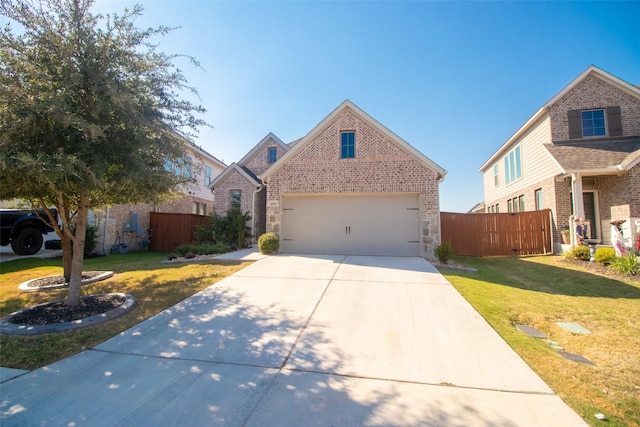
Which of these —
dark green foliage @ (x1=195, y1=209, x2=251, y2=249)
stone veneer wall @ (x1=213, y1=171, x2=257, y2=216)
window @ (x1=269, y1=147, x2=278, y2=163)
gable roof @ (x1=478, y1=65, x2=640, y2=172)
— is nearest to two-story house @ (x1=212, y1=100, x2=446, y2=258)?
dark green foliage @ (x1=195, y1=209, x2=251, y2=249)

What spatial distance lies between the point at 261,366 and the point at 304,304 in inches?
83.9

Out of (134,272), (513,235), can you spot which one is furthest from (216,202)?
(513,235)

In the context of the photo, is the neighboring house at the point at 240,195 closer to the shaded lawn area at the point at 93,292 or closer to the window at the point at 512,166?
the shaded lawn area at the point at 93,292

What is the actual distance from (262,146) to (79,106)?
15.0 m

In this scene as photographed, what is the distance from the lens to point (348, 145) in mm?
11867

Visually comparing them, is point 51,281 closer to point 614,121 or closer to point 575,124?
point 575,124

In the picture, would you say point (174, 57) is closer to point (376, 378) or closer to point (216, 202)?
point (376, 378)

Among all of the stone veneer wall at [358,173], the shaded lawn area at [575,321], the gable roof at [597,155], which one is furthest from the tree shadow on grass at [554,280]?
the gable roof at [597,155]

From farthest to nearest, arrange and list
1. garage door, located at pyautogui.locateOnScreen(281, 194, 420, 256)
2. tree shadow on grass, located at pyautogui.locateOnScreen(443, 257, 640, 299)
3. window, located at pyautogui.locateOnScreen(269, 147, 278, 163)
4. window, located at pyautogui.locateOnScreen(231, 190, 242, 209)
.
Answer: window, located at pyautogui.locateOnScreen(269, 147, 278, 163)
window, located at pyautogui.locateOnScreen(231, 190, 242, 209)
garage door, located at pyautogui.locateOnScreen(281, 194, 420, 256)
tree shadow on grass, located at pyautogui.locateOnScreen(443, 257, 640, 299)

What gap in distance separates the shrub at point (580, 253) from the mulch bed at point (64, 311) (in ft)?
47.3

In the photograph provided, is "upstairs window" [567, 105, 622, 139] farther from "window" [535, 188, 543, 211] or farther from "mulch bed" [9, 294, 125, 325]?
"mulch bed" [9, 294, 125, 325]

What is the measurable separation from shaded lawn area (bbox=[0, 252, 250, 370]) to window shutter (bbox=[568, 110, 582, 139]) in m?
16.0

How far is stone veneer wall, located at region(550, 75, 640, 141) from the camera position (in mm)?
13211

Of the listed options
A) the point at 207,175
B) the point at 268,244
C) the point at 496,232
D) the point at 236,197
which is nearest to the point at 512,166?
the point at 496,232
